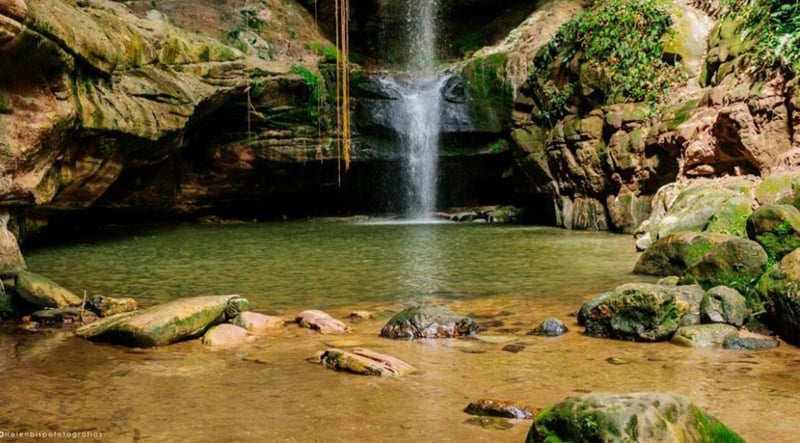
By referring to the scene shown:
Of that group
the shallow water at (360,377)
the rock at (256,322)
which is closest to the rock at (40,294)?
the shallow water at (360,377)

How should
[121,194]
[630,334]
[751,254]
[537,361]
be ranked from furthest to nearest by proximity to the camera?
[121,194], [751,254], [630,334], [537,361]

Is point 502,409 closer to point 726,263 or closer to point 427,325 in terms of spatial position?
point 427,325

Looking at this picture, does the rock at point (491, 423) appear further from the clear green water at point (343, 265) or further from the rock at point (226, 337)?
the clear green water at point (343, 265)

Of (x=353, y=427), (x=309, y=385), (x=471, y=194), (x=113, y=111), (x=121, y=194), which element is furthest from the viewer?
(x=471, y=194)

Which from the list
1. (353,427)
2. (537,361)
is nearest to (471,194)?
(537,361)

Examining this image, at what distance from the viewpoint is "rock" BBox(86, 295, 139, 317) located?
7.15m

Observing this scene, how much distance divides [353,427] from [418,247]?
972cm

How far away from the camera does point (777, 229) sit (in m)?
7.04

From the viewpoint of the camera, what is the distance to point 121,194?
66.3 feet

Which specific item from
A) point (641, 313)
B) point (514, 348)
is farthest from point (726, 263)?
point (514, 348)

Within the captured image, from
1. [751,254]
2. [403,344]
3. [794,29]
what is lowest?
[403,344]

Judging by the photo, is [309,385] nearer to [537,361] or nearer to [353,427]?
[353,427]

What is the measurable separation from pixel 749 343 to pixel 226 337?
14.0 feet

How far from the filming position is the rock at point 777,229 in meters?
6.90
